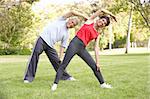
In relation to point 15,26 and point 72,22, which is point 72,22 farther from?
point 15,26

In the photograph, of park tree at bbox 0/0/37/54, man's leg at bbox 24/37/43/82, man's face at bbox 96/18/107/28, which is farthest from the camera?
park tree at bbox 0/0/37/54

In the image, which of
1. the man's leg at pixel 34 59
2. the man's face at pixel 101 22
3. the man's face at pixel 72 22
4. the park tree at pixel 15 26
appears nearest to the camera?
the man's face at pixel 101 22

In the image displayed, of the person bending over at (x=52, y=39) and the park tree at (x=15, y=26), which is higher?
the person bending over at (x=52, y=39)

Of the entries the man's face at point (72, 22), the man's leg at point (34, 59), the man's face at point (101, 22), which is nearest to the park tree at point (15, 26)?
the man's leg at point (34, 59)

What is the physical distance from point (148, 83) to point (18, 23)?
42050mm

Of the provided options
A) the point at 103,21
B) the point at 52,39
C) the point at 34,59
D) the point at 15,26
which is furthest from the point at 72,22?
the point at 15,26

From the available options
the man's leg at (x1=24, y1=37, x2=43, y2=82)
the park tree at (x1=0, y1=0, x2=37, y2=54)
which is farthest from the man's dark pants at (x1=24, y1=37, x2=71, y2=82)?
the park tree at (x1=0, y1=0, x2=37, y2=54)

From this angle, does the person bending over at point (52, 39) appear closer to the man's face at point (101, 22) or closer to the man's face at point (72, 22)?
the man's face at point (72, 22)

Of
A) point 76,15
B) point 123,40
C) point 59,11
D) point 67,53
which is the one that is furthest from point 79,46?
point 123,40

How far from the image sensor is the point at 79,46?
8445 millimetres

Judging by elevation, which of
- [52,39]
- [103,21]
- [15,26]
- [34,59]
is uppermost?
[103,21]

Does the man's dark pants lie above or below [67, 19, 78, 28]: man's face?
below

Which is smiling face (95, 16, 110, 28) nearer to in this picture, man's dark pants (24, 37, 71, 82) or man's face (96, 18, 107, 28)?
man's face (96, 18, 107, 28)

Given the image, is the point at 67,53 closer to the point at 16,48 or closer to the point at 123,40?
the point at 16,48
